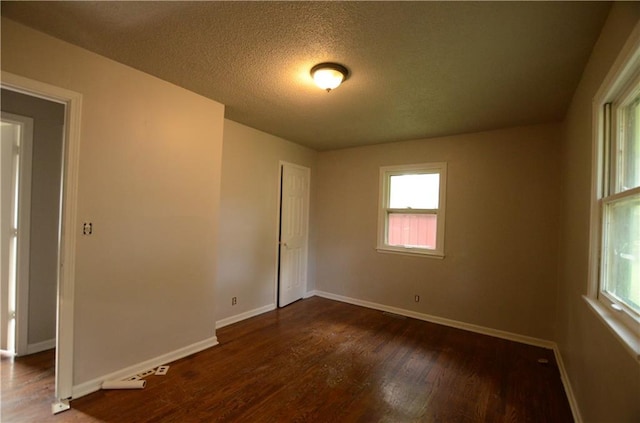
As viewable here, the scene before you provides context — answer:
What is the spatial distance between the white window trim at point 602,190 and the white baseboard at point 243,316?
3331mm

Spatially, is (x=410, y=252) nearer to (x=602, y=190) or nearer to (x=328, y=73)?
(x=602, y=190)

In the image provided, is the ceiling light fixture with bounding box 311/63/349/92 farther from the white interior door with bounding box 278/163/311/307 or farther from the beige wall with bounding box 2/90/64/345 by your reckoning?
the beige wall with bounding box 2/90/64/345

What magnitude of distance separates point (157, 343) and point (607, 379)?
303 cm

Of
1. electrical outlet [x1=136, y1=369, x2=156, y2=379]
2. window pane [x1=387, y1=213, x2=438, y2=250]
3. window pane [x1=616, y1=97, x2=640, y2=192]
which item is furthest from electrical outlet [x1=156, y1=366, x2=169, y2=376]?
window pane [x1=616, y1=97, x2=640, y2=192]

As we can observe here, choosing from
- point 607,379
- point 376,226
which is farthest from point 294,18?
point 376,226

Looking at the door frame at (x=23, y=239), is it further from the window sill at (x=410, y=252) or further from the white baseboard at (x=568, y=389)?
the white baseboard at (x=568, y=389)

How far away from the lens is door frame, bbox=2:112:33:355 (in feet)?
8.57

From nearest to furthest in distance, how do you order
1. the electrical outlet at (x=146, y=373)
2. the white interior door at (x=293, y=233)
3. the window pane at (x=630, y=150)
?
1. the window pane at (x=630, y=150)
2. the electrical outlet at (x=146, y=373)
3. the white interior door at (x=293, y=233)

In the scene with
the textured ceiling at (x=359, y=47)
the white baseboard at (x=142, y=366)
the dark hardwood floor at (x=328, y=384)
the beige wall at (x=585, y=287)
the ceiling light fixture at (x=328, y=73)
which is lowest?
the dark hardwood floor at (x=328, y=384)

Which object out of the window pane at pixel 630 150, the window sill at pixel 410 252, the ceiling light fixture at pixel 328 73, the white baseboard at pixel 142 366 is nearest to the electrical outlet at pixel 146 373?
the white baseboard at pixel 142 366

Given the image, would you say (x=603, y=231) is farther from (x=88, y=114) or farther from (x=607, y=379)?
(x=88, y=114)

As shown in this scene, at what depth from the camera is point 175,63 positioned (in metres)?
2.21

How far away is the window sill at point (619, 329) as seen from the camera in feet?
3.70

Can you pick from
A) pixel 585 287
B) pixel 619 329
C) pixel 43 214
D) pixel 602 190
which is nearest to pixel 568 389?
pixel 585 287
